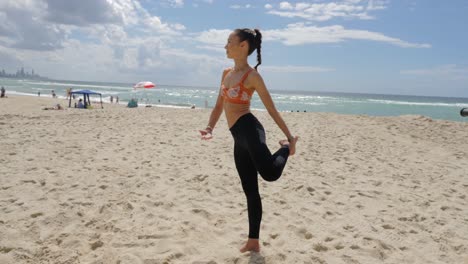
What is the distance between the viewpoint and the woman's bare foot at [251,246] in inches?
126

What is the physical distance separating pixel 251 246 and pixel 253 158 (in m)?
1.03

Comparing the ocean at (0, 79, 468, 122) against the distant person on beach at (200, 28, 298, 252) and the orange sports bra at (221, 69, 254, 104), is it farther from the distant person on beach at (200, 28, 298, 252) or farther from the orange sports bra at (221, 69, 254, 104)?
the orange sports bra at (221, 69, 254, 104)

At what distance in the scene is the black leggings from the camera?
2.66 metres

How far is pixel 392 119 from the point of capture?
51.2 ft

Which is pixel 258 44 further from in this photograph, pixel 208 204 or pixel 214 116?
pixel 208 204

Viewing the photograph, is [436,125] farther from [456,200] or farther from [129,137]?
[129,137]

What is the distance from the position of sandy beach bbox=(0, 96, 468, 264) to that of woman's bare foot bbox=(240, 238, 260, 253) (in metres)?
0.08

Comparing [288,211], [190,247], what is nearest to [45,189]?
[190,247]

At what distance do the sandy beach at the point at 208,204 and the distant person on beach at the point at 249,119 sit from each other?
35.2 inches

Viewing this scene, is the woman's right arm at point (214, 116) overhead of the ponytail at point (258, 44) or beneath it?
beneath

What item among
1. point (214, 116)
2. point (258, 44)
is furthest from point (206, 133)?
point (258, 44)

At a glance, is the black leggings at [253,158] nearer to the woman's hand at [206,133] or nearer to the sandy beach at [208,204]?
the woman's hand at [206,133]

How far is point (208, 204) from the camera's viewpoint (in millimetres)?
4609

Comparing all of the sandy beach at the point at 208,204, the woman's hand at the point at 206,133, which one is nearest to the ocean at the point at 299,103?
the sandy beach at the point at 208,204
